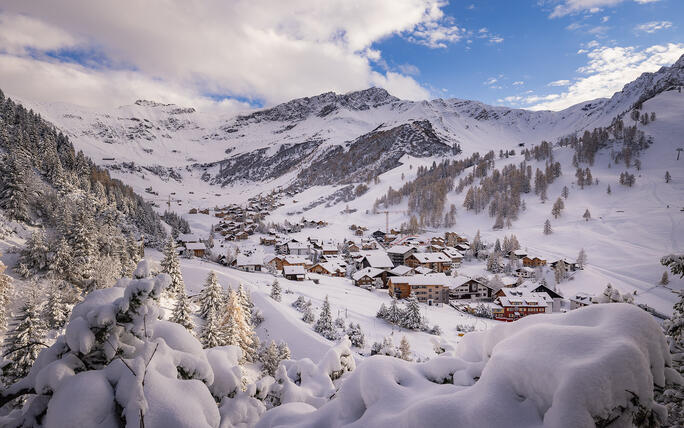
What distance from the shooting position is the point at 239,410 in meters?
3.90

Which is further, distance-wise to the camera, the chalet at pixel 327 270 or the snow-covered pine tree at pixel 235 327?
the chalet at pixel 327 270

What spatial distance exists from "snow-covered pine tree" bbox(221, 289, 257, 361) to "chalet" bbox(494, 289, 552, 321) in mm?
32384

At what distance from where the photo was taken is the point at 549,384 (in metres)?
2.46

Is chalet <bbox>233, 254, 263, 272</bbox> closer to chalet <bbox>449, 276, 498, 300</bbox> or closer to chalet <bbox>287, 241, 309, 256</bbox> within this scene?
chalet <bbox>287, 241, 309, 256</bbox>

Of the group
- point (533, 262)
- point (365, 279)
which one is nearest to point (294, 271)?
point (365, 279)

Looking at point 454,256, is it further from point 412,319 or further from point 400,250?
point 412,319

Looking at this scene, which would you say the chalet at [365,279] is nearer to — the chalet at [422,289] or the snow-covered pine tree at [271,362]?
the chalet at [422,289]

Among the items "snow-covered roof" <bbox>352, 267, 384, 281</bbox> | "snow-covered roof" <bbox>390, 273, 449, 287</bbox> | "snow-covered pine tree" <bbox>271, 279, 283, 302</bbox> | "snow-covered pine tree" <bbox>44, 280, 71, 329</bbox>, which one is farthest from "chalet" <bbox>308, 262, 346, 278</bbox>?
"snow-covered pine tree" <bbox>44, 280, 71, 329</bbox>

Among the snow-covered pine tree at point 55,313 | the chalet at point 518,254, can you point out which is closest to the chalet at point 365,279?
the chalet at point 518,254

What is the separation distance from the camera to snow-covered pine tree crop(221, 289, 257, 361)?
1970 cm

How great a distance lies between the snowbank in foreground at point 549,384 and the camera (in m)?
2.20

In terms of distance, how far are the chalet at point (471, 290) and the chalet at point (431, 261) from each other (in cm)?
1308

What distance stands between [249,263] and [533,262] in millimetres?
56881

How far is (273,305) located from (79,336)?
27907 millimetres
